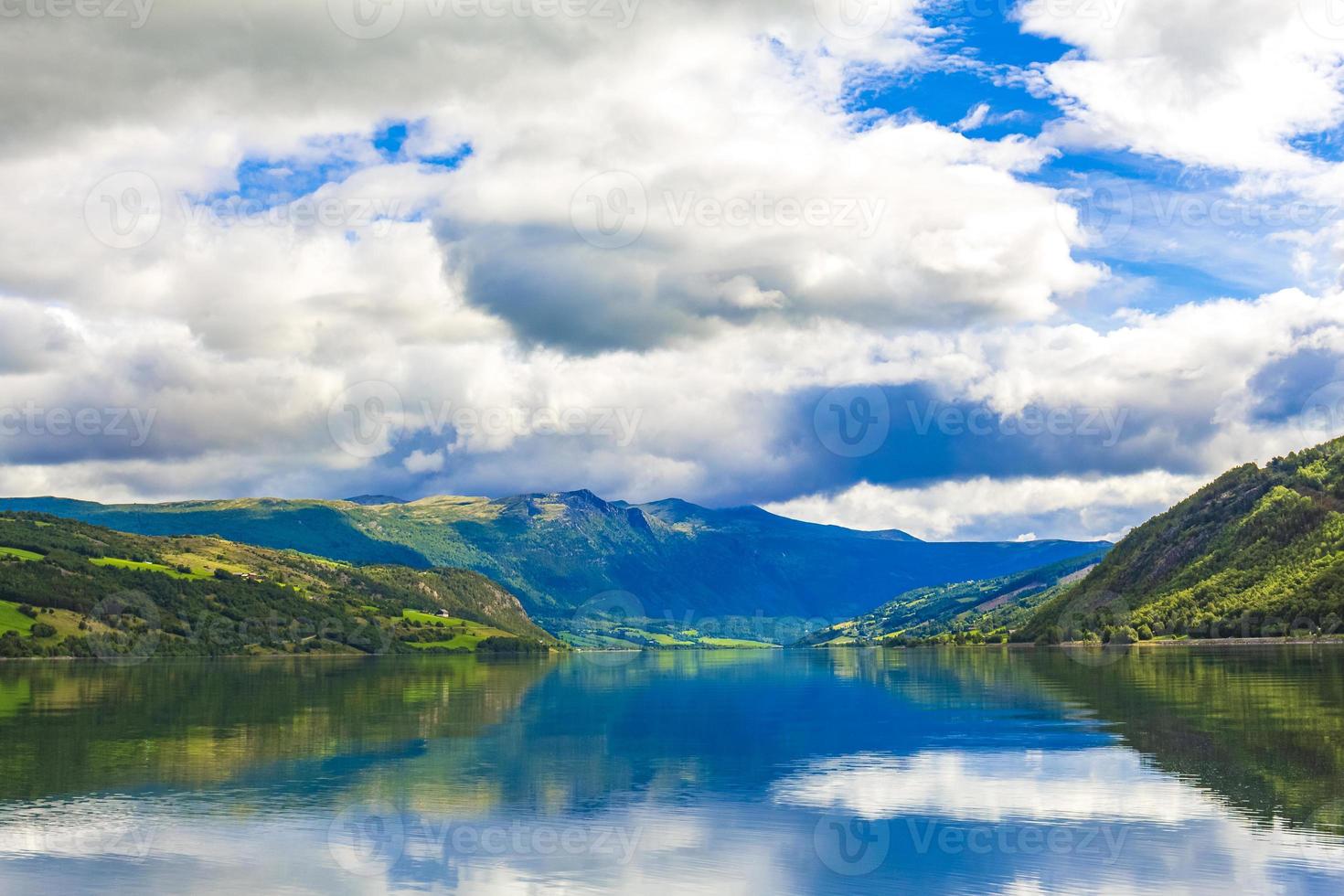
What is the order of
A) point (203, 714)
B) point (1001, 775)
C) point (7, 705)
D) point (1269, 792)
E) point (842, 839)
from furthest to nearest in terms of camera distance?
1. point (7, 705)
2. point (203, 714)
3. point (1001, 775)
4. point (1269, 792)
5. point (842, 839)

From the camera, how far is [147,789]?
6278 centimetres

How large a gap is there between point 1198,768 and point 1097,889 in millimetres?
29642

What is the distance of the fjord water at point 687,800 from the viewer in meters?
42.9

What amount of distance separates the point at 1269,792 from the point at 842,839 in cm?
2335

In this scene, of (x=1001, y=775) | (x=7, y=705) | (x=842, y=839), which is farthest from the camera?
(x=7, y=705)

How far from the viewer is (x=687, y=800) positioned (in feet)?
197

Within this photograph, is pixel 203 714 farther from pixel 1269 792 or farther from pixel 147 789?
pixel 1269 792

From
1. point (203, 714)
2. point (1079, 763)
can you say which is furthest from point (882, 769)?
point (203, 714)

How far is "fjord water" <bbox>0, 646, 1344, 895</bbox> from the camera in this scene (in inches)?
1690

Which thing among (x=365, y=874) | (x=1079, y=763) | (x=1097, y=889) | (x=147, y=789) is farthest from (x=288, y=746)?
(x=1097, y=889)

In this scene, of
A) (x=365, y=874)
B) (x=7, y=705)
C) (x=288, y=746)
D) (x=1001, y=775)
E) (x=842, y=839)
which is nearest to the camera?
(x=365, y=874)

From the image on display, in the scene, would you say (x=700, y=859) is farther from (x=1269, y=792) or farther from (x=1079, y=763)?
(x=1079, y=763)

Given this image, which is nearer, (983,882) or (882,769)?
(983,882)

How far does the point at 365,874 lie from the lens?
43.6 meters
